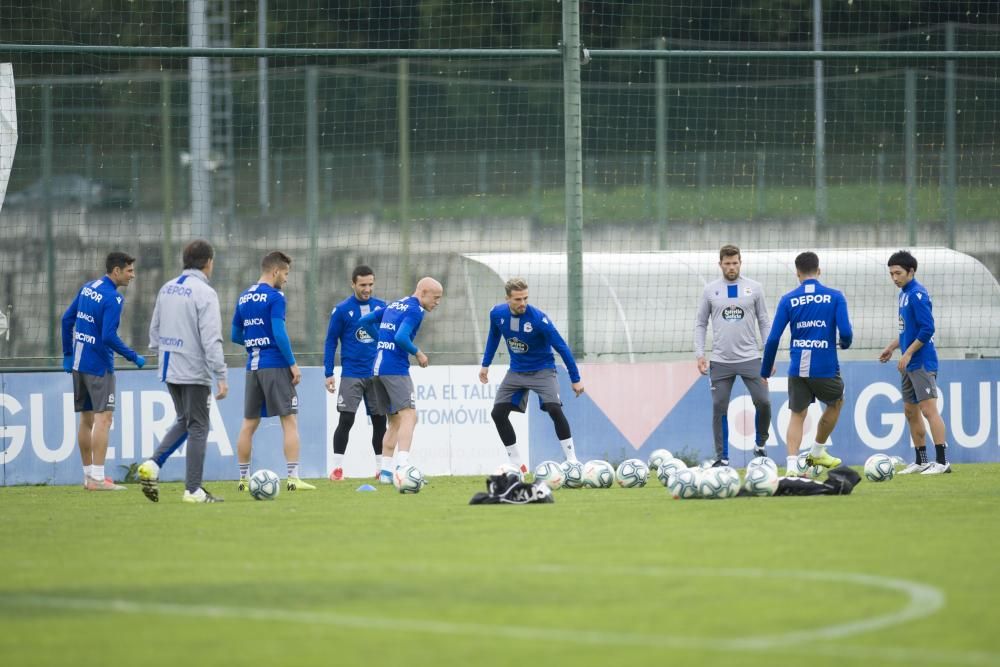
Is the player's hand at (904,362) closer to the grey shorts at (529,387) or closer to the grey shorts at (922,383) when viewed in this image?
the grey shorts at (922,383)

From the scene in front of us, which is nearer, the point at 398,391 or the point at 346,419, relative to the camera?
the point at 398,391

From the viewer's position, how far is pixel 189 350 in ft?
41.0

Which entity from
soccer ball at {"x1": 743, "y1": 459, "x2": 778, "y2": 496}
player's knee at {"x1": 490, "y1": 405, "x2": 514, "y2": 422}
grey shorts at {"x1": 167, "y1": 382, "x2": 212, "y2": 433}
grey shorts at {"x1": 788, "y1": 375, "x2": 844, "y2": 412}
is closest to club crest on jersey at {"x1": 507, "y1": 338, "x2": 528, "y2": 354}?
player's knee at {"x1": 490, "y1": 405, "x2": 514, "y2": 422}

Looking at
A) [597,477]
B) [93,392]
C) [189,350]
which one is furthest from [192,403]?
[597,477]

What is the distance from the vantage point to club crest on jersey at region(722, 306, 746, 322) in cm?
1507

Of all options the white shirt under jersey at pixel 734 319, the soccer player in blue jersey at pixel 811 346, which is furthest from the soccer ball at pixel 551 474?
the soccer player in blue jersey at pixel 811 346

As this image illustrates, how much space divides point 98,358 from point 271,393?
194cm

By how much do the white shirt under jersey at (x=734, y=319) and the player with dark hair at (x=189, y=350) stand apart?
4.96 m

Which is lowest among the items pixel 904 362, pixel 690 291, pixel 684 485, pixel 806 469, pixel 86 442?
pixel 806 469

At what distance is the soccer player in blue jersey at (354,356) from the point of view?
15828 mm

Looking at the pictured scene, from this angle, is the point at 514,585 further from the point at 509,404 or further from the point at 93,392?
the point at 93,392

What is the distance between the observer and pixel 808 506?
1125 centimetres

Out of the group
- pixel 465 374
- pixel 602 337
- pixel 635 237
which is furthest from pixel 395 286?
pixel 465 374

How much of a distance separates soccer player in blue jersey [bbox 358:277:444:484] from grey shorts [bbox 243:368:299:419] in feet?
3.81
